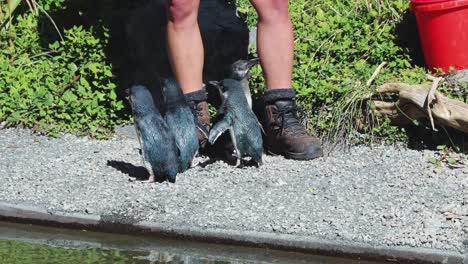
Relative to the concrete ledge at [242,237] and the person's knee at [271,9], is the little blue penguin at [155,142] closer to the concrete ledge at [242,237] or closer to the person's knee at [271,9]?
the concrete ledge at [242,237]

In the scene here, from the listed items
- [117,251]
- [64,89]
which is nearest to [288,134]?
[117,251]

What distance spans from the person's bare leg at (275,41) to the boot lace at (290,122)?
0.16 m

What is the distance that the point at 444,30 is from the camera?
718 cm

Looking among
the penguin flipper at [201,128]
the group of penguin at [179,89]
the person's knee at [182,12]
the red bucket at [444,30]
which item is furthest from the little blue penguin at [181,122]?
the red bucket at [444,30]

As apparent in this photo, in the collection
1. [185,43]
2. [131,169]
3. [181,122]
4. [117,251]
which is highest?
[185,43]

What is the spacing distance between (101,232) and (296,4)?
3.51m

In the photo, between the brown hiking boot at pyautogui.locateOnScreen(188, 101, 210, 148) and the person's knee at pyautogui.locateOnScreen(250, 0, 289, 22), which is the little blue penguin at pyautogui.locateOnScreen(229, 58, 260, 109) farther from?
the person's knee at pyautogui.locateOnScreen(250, 0, 289, 22)

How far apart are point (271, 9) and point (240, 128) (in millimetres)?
769

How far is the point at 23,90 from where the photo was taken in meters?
7.69

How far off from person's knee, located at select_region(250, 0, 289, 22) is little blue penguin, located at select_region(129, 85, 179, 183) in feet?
2.97

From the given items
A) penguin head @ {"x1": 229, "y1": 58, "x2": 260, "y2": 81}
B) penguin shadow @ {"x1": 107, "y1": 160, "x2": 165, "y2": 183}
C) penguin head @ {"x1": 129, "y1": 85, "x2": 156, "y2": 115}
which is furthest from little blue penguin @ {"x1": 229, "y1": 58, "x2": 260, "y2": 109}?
penguin shadow @ {"x1": 107, "y1": 160, "x2": 165, "y2": 183}

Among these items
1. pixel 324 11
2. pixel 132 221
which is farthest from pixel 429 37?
pixel 132 221

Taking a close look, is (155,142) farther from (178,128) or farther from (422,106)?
(422,106)

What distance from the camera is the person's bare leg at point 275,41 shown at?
21.0 feet
